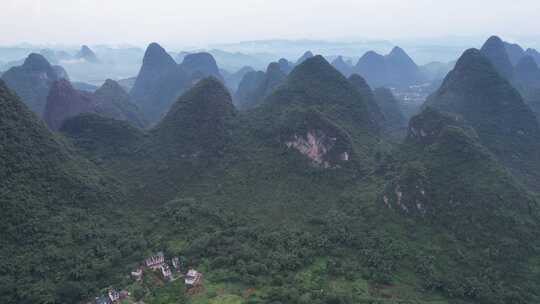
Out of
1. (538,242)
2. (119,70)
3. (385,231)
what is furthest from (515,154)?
(119,70)

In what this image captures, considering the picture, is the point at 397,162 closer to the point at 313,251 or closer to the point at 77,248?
the point at 313,251

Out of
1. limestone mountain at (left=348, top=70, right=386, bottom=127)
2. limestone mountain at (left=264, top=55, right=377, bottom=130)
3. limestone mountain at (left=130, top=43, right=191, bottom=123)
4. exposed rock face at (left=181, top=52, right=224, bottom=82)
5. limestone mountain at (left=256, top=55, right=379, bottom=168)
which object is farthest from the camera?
exposed rock face at (left=181, top=52, right=224, bottom=82)

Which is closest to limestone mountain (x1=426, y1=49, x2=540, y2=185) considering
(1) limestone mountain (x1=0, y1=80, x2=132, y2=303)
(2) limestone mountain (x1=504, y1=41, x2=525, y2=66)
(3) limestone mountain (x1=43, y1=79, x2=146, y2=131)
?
(1) limestone mountain (x1=0, y1=80, x2=132, y2=303)

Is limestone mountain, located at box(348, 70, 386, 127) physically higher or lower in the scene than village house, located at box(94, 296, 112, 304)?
higher

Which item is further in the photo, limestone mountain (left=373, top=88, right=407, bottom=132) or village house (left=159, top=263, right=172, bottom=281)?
limestone mountain (left=373, top=88, right=407, bottom=132)

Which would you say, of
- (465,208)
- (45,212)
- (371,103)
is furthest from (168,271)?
(371,103)

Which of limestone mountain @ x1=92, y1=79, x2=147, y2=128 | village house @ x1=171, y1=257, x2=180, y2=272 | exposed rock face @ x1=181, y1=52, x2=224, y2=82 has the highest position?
exposed rock face @ x1=181, y1=52, x2=224, y2=82

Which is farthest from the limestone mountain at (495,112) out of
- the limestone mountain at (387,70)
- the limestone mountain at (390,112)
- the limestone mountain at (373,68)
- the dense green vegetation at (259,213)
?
the limestone mountain at (373,68)

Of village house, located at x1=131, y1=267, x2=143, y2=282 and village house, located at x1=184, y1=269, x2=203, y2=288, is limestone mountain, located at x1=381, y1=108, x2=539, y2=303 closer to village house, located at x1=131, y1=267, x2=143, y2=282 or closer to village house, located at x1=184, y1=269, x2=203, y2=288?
village house, located at x1=184, y1=269, x2=203, y2=288
